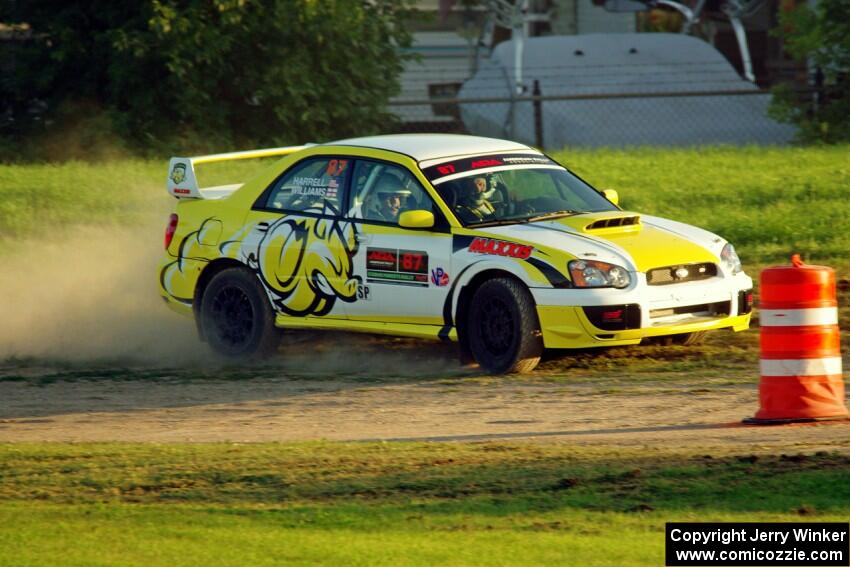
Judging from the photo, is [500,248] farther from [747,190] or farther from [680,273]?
[747,190]

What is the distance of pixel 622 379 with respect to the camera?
34.8 ft

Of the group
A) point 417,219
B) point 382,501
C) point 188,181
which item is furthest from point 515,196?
point 382,501

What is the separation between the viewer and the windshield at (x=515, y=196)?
441 inches

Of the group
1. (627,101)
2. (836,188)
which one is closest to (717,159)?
(836,188)

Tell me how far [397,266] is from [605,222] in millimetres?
1479

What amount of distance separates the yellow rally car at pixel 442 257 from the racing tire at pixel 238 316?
1 cm

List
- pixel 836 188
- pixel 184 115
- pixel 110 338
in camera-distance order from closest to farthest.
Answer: pixel 110 338 → pixel 836 188 → pixel 184 115

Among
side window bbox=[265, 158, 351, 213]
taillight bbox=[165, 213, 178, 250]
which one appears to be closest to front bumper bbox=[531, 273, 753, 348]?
side window bbox=[265, 158, 351, 213]

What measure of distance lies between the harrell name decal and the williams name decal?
1.38 ft

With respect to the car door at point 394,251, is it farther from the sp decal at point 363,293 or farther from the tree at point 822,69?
the tree at point 822,69

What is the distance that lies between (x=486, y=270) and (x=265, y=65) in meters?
14.4

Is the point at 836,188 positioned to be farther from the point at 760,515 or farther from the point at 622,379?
the point at 760,515

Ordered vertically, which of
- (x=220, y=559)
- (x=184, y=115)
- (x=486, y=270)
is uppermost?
(x=184, y=115)

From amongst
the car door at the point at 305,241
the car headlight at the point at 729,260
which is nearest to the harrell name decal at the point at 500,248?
the car door at the point at 305,241
